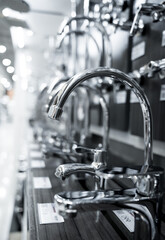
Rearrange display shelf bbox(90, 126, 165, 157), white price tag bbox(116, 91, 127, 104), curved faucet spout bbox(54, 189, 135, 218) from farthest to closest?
white price tag bbox(116, 91, 127, 104) → display shelf bbox(90, 126, 165, 157) → curved faucet spout bbox(54, 189, 135, 218)

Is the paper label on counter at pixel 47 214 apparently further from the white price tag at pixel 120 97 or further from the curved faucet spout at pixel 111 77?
the white price tag at pixel 120 97

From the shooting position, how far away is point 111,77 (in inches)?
19.6

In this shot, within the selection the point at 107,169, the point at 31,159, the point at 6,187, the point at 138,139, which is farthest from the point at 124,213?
the point at 6,187

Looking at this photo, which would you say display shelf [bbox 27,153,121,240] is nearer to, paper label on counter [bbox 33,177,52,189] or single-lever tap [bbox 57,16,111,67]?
paper label on counter [bbox 33,177,52,189]

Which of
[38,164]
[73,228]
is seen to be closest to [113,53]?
[38,164]

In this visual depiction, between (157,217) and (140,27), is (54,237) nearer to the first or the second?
(157,217)

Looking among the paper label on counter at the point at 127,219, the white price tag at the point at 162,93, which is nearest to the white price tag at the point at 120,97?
the white price tag at the point at 162,93

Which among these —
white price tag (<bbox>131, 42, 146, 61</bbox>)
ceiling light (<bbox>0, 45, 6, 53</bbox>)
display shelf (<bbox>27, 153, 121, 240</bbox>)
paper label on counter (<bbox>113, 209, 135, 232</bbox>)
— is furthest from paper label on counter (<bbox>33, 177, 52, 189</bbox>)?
white price tag (<bbox>131, 42, 146, 61</bbox>)

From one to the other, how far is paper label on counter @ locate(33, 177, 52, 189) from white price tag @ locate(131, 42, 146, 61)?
1.68 feet

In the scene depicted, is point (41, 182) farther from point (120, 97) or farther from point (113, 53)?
point (113, 53)

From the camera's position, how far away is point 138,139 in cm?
98

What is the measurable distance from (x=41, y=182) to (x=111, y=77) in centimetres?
52

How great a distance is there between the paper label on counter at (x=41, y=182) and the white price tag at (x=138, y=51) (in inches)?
20.2

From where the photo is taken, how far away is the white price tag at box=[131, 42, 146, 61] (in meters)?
0.85
